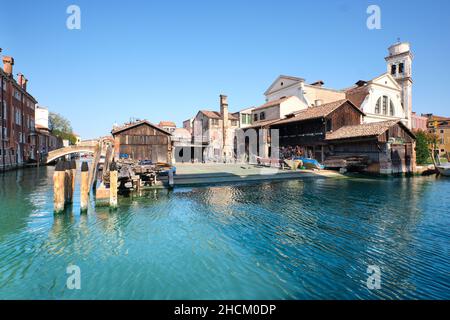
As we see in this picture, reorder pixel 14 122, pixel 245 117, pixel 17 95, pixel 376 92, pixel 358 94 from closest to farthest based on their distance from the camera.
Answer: pixel 14 122
pixel 17 95
pixel 376 92
pixel 358 94
pixel 245 117

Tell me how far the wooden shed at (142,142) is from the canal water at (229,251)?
42.1ft

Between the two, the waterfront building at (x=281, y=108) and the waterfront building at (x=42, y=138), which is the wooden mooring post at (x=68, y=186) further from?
the waterfront building at (x=42, y=138)

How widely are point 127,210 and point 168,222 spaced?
3193 millimetres

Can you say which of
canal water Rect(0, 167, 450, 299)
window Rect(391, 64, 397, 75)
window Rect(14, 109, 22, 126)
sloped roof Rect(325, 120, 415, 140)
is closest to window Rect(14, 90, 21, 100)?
window Rect(14, 109, 22, 126)

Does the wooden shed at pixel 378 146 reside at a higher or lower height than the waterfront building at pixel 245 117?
lower

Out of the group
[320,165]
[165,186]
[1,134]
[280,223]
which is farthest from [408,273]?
[1,134]

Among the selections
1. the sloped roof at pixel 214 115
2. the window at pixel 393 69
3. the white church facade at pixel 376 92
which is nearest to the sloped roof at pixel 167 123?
the sloped roof at pixel 214 115

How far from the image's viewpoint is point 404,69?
42.7 m

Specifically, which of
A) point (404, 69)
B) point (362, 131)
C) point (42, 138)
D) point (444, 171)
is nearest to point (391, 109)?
point (404, 69)

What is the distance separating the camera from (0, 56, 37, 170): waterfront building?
29730mm

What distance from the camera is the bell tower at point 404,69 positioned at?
41938 mm

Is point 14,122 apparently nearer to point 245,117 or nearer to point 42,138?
point 42,138

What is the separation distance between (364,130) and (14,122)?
43.9 meters

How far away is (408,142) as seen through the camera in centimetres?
2733
